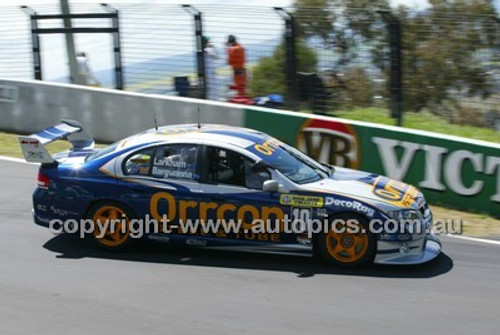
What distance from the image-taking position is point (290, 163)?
962 cm

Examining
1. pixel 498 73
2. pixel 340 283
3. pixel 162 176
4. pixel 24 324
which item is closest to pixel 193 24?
pixel 498 73

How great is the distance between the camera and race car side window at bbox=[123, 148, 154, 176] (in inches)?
377

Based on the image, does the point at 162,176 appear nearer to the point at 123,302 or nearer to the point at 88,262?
the point at 88,262

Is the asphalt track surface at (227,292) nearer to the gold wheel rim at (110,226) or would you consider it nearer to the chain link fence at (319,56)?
the gold wheel rim at (110,226)

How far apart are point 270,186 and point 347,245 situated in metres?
1.01

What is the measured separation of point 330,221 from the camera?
910 centimetres

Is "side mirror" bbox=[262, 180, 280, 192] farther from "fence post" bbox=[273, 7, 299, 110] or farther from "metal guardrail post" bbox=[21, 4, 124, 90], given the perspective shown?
"metal guardrail post" bbox=[21, 4, 124, 90]

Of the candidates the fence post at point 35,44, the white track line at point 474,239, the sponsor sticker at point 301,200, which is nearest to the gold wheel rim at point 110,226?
the sponsor sticker at point 301,200

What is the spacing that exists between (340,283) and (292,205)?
3.19ft

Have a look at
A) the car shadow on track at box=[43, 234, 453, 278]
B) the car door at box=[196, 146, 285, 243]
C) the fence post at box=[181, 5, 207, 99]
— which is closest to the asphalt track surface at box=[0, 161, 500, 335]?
the car shadow on track at box=[43, 234, 453, 278]

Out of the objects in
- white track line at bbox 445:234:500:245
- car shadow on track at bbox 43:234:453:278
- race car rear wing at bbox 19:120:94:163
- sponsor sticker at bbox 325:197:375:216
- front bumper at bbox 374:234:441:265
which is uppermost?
race car rear wing at bbox 19:120:94:163

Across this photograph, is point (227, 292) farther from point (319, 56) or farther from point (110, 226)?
point (319, 56)

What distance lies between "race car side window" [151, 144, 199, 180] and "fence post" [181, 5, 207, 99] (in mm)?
6195

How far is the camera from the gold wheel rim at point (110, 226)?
9.62 m
